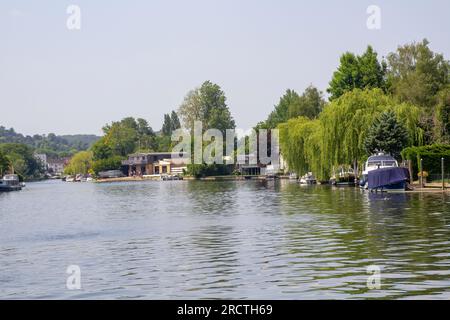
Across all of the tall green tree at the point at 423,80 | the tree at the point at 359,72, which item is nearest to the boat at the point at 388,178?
the tall green tree at the point at 423,80

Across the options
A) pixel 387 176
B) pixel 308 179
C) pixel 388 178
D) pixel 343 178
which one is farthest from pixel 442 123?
pixel 308 179

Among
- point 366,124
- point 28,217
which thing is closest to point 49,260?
point 28,217

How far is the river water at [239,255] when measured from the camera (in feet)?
76.1

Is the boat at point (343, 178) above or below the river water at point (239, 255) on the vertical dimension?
above

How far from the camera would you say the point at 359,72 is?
126875 millimetres

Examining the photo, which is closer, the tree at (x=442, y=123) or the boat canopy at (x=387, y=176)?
the boat canopy at (x=387, y=176)

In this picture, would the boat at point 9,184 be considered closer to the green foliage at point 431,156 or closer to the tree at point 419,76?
the tree at point 419,76

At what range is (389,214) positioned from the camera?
47719 mm

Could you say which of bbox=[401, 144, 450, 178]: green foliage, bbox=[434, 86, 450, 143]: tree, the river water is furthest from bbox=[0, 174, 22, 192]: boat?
the river water

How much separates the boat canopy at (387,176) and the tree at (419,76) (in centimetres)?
3732
